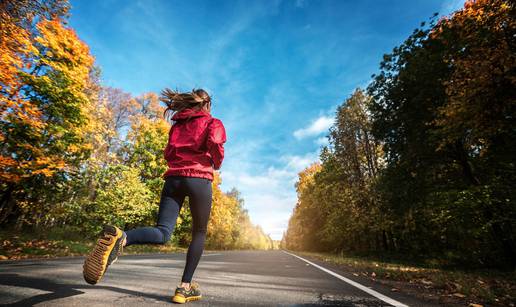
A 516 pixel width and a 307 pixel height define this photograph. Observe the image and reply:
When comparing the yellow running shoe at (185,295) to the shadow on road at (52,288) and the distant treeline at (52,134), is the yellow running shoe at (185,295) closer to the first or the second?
the shadow on road at (52,288)

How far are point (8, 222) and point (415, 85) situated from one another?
71.8 ft

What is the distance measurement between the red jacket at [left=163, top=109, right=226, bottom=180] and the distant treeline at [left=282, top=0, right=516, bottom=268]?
888cm

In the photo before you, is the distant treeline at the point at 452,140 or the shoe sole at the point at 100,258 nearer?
the shoe sole at the point at 100,258

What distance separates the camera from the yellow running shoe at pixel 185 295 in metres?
2.61

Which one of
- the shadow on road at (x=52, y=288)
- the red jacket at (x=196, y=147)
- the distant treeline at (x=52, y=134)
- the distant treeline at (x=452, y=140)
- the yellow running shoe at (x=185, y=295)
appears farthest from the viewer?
the distant treeline at (x=52, y=134)

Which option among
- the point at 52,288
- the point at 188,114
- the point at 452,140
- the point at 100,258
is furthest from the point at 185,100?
the point at 452,140

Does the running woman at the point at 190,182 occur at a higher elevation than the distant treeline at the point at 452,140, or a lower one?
lower

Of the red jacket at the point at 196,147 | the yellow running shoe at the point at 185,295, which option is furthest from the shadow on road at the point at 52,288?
the red jacket at the point at 196,147

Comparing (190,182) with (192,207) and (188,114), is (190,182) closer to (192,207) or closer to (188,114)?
(192,207)

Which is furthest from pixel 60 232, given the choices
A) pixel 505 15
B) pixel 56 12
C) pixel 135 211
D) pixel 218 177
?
pixel 505 15

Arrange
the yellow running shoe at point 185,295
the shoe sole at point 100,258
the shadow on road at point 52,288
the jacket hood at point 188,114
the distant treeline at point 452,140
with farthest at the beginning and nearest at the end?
the distant treeline at point 452,140, the jacket hood at point 188,114, the yellow running shoe at point 185,295, the shadow on road at point 52,288, the shoe sole at point 100,258

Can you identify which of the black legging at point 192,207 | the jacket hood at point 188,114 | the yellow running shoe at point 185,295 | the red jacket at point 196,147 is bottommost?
the yellow running shoe at point 185,295

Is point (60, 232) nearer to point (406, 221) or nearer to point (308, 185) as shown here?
point (406, 221)

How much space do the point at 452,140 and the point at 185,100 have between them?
412 inches
